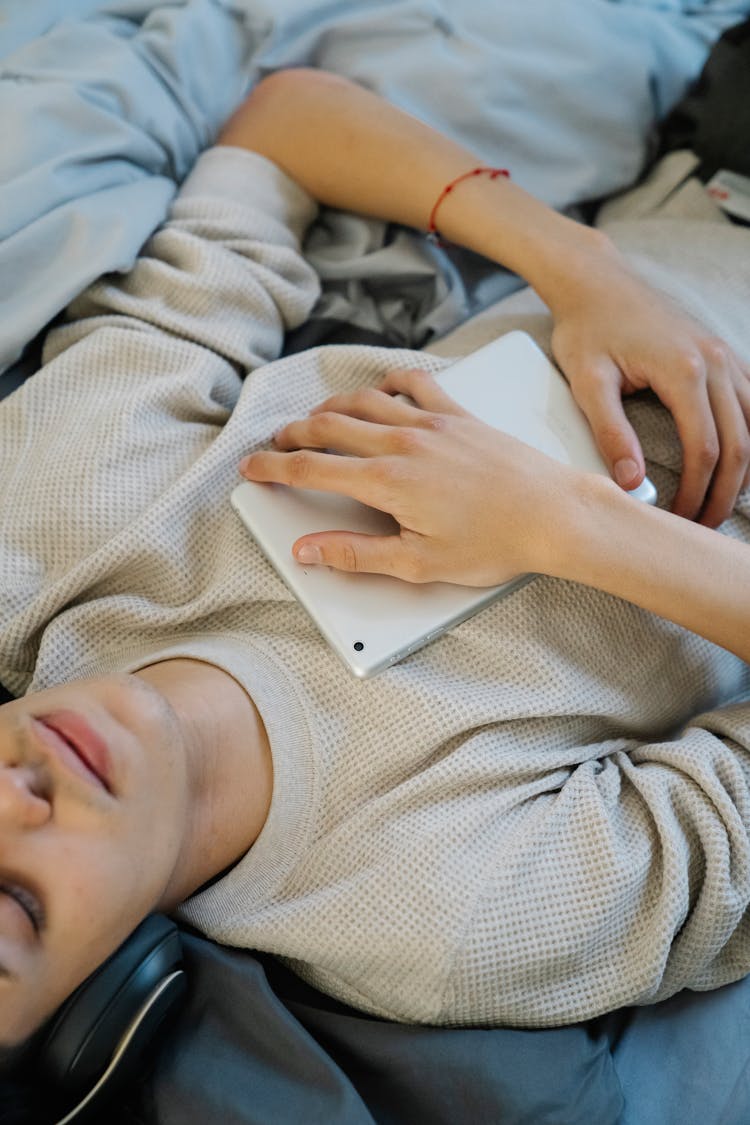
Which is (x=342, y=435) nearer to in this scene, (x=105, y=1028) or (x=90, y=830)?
(x=90, y=830)

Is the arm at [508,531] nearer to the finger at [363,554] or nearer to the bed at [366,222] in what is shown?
the finger at [363,554]

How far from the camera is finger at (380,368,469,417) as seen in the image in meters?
0.84

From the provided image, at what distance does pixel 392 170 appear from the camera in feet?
3.35

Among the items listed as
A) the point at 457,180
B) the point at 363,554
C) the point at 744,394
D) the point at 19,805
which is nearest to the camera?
the point at 19,805

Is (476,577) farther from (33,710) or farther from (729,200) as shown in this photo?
(729,200)

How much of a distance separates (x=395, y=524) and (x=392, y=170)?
0.46 m

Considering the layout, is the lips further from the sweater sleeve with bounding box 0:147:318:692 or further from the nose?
the sweater sleeve with bounding box 0:147:318:692

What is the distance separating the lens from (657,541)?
778 mm

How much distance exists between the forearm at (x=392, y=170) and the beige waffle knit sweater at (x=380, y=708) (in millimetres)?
176

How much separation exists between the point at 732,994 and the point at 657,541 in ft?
1.38

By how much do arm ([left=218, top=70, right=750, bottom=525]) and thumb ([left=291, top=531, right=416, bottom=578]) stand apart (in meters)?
0.24

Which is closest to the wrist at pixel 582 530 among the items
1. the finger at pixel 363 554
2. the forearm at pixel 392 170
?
the finger at pixel 363 554

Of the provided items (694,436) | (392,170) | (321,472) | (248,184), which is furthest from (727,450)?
(248,184)

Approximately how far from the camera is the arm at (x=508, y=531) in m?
0.76
